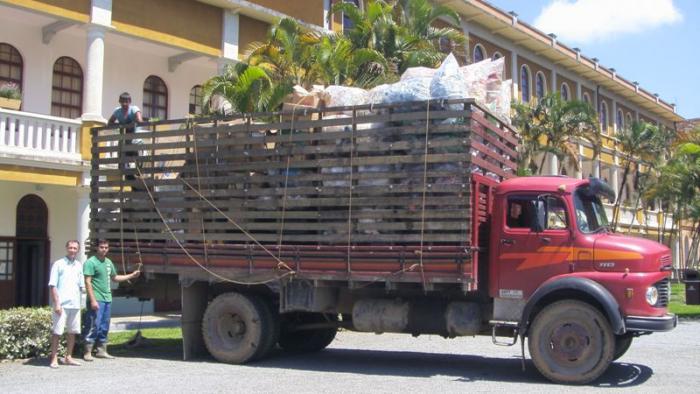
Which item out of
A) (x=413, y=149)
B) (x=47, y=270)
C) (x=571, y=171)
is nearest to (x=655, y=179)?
(x=571, y=171)

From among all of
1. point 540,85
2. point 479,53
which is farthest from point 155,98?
point 540,85

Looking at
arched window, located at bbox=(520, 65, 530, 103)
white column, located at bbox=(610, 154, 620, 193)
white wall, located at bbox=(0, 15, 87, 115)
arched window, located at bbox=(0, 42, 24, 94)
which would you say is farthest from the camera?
white column, located at bbox=(610, 154, 620, 193)

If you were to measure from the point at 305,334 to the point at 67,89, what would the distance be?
37.5ft

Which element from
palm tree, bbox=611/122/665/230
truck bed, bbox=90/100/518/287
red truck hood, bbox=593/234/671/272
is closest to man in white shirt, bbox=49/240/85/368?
truck bed, bbox=90/100/518/287

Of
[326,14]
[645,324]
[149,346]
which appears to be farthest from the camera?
[326,14]

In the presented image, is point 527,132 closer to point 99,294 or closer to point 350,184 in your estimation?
point 350,184

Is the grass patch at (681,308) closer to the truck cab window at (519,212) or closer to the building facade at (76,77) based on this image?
the building facade at (76,77)

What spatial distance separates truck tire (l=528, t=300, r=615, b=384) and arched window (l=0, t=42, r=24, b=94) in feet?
49.1

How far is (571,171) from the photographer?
38625mm

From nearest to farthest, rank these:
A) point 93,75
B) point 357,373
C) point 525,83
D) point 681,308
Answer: point 357,373 → point 93,75 → point 681,308 → point 525,83

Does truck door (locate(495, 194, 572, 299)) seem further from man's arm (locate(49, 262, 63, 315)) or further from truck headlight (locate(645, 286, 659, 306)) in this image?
man's arm (locate(49, 262, 63, 315))

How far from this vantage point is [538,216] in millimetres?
10258

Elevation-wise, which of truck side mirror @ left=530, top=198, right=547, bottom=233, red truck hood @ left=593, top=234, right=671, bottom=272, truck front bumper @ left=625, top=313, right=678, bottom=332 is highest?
truck side mirror @ left=530, top=198, right=547, bottom=233

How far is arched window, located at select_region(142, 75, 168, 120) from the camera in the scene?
903 inches
